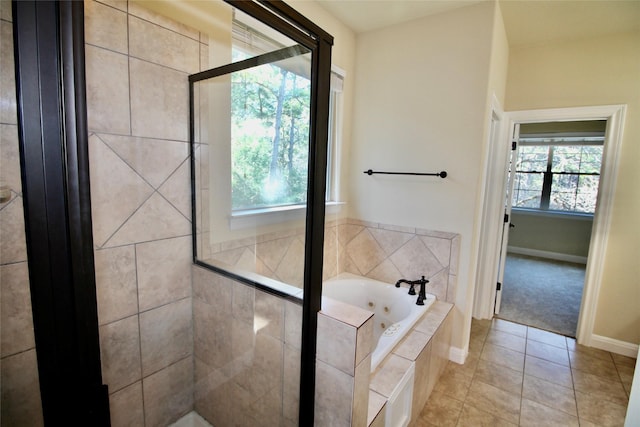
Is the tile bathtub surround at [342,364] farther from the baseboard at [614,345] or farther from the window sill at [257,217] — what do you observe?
the baseboard at [614,345]

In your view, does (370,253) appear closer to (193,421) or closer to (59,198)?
(193,421)

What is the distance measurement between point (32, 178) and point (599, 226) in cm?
356

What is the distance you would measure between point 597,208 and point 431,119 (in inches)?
65.4

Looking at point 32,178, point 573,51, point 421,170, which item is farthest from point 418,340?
point 573,51

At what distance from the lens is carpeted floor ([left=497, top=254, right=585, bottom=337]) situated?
122 inches

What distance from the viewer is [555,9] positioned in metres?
2.13

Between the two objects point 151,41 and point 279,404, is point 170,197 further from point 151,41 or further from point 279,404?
point 279,404

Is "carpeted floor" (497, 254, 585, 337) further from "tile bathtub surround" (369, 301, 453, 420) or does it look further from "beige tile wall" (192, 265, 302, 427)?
"beige tile wall" (192, 265, 302, 427)

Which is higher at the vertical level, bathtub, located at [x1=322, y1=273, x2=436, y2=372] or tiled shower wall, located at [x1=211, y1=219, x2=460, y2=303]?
tiled shower wall, located at [x1=211, y1=219, x2=460, y2=303]

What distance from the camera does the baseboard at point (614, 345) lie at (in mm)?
2496

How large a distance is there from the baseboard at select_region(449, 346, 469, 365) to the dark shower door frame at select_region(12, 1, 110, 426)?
2.36 meters

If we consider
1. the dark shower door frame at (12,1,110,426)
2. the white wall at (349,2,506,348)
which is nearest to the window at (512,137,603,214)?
the white wall at (349,2,506,348)

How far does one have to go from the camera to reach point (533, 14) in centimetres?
218

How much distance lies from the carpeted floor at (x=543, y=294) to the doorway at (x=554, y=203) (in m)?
0.02
